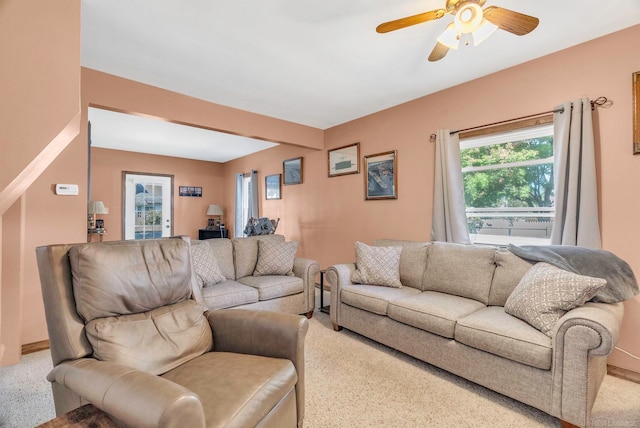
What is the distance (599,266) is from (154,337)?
9.15 ft

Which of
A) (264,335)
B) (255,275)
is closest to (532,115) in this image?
(264,335)

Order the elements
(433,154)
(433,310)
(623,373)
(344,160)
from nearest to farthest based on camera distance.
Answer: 1. (623,373)
2. (433,310)
3. (433,154)
4. (344,160)

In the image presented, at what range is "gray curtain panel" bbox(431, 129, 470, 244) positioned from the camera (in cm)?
307

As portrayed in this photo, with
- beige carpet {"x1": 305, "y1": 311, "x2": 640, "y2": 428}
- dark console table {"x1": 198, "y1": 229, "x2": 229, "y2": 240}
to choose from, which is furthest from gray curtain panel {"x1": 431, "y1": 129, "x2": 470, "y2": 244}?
dark console table {"x1": 198, "y1": 229, "x2": 229, "y2": 240}

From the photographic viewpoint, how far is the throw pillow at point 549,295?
177 cm

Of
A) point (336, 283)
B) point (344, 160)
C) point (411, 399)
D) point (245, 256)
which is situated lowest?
point (411, 399)

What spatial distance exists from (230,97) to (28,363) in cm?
299

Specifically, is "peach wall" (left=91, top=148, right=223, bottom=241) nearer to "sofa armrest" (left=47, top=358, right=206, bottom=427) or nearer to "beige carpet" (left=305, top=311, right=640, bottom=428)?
"beige carpet" (left=305, top=311, right=640, bottom=428)

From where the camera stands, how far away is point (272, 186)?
5738 mm

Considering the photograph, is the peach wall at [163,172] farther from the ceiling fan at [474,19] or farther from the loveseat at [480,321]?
the ceiling fan at [474,19]

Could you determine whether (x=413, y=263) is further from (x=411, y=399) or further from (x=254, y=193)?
(x=254, y=193)

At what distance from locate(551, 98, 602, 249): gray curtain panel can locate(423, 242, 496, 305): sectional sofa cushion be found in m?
0.57

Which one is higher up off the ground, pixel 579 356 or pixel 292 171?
pixel 292 171

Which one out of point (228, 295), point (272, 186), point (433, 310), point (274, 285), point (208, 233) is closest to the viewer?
point (433, 310)
